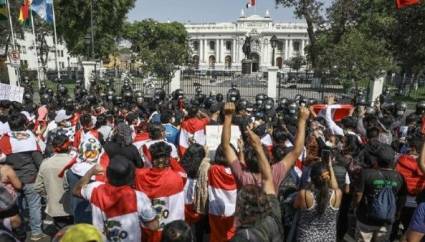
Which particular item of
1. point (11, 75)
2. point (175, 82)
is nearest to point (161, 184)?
point (175, 82)

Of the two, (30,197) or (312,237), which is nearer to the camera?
(312,237)

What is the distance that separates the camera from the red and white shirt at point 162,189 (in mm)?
4277

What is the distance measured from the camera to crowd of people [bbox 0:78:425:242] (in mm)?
3635

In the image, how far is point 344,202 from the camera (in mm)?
6211

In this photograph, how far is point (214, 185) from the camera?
4754mm

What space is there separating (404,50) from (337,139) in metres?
21.4

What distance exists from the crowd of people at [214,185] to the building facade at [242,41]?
290ft

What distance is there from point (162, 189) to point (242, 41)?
100186mm

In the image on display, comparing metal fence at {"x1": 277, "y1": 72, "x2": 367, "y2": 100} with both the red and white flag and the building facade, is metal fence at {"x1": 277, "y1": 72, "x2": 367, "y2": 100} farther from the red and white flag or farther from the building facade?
the building facade

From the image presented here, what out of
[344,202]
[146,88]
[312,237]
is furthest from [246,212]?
[146,88]

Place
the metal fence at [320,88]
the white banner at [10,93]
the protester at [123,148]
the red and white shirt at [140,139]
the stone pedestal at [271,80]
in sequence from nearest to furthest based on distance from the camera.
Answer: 1. the protester at [123,148]
2. the red and white shirt at [140,139]
3. the white banner at [10,93]
4. the metal fence at [320,88]
5. the stone pedestal at [271,80]

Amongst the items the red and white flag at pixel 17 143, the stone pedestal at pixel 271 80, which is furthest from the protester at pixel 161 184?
the stone pedestal at pixel 271 80

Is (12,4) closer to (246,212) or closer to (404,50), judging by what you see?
(404,50)

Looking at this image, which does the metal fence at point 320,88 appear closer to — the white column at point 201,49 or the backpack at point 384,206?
the backpack at point 384,206
